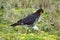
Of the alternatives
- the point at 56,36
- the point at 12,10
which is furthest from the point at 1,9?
the point at 56,36

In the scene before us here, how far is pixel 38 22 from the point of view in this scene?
824cm

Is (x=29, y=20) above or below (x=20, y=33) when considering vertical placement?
above

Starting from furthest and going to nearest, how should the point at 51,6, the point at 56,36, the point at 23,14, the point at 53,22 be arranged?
the point at 51,6, the point at 23,14, the point at 53,22, the point at 56,36

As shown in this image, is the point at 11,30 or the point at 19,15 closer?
the point at 11,30

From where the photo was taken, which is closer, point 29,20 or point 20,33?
point 20,33

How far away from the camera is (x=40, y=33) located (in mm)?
7355

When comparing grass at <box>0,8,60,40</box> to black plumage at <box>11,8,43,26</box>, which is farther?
black plumage at <box>11,8,43,26</box>

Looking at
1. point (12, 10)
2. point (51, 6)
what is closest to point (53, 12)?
point (51, 6)

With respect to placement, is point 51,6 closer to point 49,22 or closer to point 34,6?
point 34,6

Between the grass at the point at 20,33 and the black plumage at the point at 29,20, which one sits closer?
the grass at the point at 20,33

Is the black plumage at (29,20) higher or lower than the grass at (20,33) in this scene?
higher

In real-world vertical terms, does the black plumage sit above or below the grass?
above

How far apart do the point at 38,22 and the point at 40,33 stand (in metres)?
0.93

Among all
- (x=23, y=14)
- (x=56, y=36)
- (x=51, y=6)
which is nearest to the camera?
(x=56, y=36)
